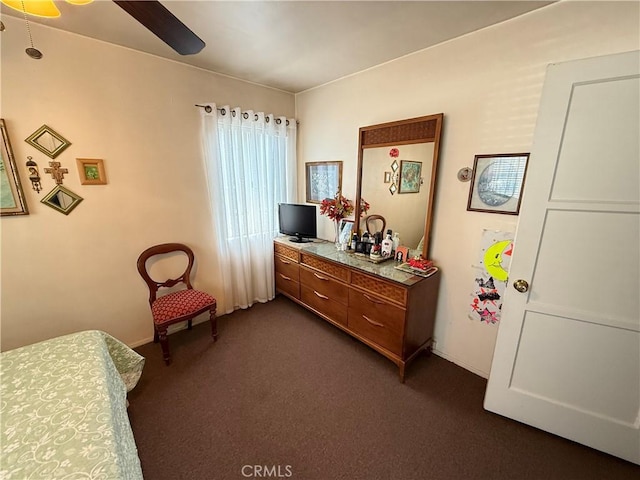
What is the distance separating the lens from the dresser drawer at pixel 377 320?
1.95 meters

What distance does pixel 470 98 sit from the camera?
1.81 meters

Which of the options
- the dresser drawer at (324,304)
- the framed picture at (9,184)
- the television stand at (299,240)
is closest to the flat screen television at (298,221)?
the television stand at (299,240)

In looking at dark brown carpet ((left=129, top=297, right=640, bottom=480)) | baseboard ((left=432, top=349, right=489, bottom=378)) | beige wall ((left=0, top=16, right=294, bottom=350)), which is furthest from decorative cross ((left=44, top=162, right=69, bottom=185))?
baseboard ((left=432, top=349, right=489, bottom=378))

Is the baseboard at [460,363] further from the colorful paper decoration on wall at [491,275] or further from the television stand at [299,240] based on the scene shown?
the television stand at [299,240]

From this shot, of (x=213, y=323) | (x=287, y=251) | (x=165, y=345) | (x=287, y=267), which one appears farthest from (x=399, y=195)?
(x=165, y=345)

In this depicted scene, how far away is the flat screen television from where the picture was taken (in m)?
2.88

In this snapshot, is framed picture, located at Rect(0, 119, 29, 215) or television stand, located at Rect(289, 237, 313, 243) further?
television stand, located at Rect(289, 237, 313, 243)

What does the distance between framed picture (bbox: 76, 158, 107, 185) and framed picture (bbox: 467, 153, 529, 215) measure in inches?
112

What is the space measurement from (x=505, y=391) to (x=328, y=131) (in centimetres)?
271

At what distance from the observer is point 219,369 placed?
83.6 inches

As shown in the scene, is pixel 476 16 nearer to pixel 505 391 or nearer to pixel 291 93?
pixel 291 93

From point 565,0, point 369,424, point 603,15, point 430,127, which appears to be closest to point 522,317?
point 369,424

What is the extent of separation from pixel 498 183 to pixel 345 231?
1.39 m

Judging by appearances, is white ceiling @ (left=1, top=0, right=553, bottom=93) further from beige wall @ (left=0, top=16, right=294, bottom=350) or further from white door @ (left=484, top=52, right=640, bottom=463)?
white door @ (left=484, top=52, right=640, bottom=463)
